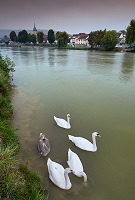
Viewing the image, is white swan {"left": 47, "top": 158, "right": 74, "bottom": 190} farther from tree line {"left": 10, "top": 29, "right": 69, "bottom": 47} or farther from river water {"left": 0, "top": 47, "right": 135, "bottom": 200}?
tree line {"left": 10, "top": 29, "right": 69, "bottom": 47}

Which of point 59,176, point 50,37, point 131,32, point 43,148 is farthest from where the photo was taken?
point 50,37

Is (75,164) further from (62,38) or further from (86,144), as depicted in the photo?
(62,38)

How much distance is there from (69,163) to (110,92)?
818cm

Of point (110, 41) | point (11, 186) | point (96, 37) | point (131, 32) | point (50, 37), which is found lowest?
point (11, 186)

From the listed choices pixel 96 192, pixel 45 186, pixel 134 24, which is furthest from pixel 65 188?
pixel 134 24

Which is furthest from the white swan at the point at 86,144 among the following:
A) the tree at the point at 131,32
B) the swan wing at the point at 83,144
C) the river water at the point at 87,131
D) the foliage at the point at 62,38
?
the foliage at the point at 62,38

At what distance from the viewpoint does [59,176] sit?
12.8 feet

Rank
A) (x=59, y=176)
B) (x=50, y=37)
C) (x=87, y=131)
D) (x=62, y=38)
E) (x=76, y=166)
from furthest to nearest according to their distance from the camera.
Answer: (x=50, y=37) < (x=62, y=38) < (x=87, y=131) < (x=76, y=166) < (x=59, y=176)

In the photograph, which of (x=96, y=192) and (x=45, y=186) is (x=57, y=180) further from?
(x=96, y=192)

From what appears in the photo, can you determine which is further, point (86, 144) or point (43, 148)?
point (86, 144)

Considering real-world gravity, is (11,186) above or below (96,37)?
below

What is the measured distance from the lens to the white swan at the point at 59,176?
3.75 metres

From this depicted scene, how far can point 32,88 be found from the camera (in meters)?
12.3

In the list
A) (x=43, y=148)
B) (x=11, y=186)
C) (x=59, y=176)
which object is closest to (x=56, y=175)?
(x=59, y=176)
